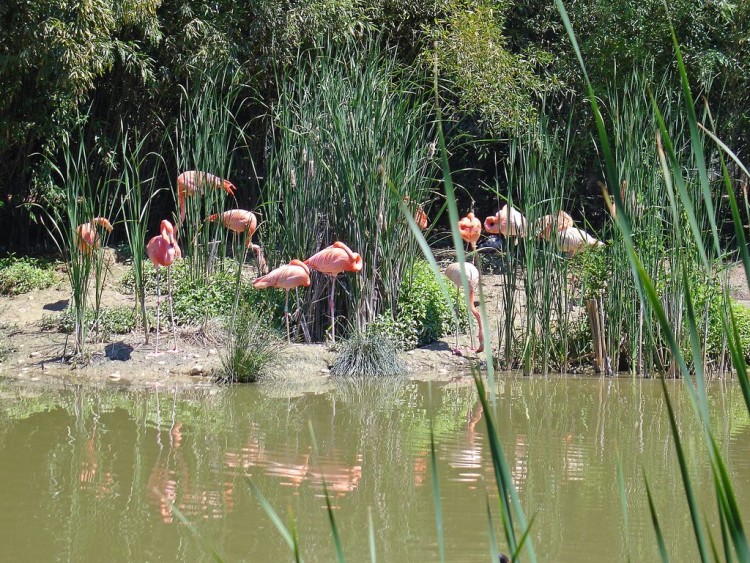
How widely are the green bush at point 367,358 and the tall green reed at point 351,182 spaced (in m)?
0.27

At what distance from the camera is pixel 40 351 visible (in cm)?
845

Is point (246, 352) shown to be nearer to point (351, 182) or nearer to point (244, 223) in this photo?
point (351, 182)

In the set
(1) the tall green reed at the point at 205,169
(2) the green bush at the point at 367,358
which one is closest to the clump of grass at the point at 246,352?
(2) the green bush at the point at 367,358

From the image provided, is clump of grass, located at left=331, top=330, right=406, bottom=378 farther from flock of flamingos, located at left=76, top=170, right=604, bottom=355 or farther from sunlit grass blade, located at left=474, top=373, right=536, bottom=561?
sunlit grass blade, located at left=474, top=373, right=536, bottom=561

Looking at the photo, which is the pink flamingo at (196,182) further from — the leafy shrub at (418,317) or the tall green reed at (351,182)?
the leafy shrub at (418,317)

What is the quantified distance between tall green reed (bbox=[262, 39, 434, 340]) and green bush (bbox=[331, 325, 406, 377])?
→ 0.89 feet

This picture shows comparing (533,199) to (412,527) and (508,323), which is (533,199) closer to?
(508,323)

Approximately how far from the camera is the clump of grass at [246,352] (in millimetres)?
7832

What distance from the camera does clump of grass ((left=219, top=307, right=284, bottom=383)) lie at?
783cm

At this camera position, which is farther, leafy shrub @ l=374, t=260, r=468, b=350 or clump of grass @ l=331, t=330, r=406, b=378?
leafy shrub @ l=374, t=260, r=468, b=350

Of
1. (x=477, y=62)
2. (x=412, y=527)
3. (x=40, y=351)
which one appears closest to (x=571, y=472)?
(x=412, y=527)

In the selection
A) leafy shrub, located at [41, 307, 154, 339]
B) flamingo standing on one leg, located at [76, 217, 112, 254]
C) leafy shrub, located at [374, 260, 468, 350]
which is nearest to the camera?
flamingo standing on one leg, located at [76, 217, 112, 254]

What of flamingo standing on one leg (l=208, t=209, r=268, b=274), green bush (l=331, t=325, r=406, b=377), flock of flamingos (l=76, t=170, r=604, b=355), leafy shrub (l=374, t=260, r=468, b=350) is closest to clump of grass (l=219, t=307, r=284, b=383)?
flock of flamingos (l=76, t=170, r=604, b=355)

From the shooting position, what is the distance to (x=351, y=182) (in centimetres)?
855
